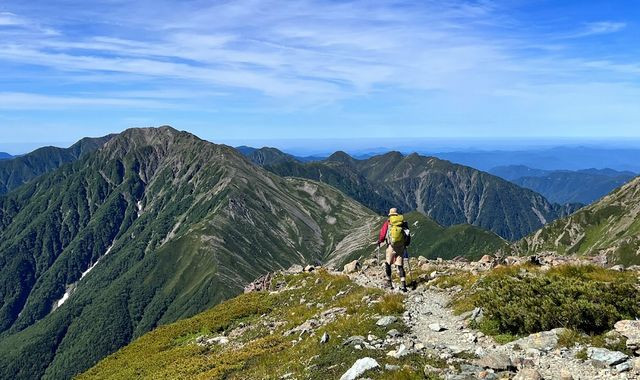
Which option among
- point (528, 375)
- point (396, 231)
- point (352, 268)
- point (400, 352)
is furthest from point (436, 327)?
point (352, 268)

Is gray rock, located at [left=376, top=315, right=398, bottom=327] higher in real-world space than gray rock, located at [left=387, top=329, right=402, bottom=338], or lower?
lower

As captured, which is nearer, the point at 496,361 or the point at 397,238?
the point at 496,361

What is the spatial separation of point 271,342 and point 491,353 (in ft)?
42.4

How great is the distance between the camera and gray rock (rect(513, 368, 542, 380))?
13.1 meters

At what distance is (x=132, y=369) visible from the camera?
1228 inches

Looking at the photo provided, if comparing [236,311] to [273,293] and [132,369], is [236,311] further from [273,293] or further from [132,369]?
[132,369]

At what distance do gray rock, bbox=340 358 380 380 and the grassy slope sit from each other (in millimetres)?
405

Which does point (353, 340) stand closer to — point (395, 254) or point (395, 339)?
point (395, 339)

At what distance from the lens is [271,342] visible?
25.4m

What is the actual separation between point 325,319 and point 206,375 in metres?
7.07

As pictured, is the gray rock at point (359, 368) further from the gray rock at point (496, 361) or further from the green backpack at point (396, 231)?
the green backpack at point (396, 231)

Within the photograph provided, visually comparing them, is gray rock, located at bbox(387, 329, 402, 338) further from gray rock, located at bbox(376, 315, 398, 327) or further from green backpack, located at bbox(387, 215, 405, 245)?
green backpack, located at bbox(387, 215, 405, 245)

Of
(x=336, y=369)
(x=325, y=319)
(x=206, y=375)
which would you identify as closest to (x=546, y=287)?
(x=336, y=369)

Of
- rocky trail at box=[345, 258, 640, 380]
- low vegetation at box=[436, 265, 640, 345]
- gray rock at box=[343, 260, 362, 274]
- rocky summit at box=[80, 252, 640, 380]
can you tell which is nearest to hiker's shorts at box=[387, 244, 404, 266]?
rocky summit at box=[80, 252, 640, 380]
